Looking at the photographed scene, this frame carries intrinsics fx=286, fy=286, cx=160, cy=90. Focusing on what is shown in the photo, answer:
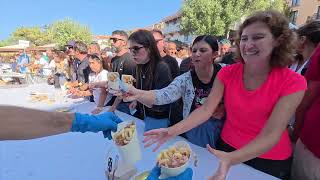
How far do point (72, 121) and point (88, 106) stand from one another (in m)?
1.79

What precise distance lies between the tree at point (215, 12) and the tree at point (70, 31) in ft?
84.5

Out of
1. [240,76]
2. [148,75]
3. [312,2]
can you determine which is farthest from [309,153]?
[312,2]

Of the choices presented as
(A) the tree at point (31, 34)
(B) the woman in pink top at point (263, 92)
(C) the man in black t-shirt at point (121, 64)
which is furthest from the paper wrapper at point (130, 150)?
(A) the tree at point (31, 34)

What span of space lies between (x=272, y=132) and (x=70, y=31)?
45025mm

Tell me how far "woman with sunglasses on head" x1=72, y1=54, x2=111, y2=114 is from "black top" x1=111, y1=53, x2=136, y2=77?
182mm

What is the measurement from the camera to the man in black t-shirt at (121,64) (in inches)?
101

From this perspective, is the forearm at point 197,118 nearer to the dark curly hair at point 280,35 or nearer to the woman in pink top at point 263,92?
the woman in pink top at point 263,92

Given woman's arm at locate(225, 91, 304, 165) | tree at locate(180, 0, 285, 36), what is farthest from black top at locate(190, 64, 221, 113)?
tree at locate(180, 0, 285, 36)

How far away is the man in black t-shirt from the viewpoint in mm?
2566

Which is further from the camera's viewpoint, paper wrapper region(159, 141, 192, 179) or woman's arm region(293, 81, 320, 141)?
woman's arm region(293, 81, 320, 141)

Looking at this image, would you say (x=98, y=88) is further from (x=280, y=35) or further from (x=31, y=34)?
(x=31, y=34)

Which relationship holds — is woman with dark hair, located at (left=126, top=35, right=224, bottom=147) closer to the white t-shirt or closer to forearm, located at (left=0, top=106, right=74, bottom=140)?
forearm, located at (left=0, top=106, right=74, bottom=140)

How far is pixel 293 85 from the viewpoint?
1.22m

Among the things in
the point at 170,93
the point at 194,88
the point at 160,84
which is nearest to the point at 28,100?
the point at 160,84
